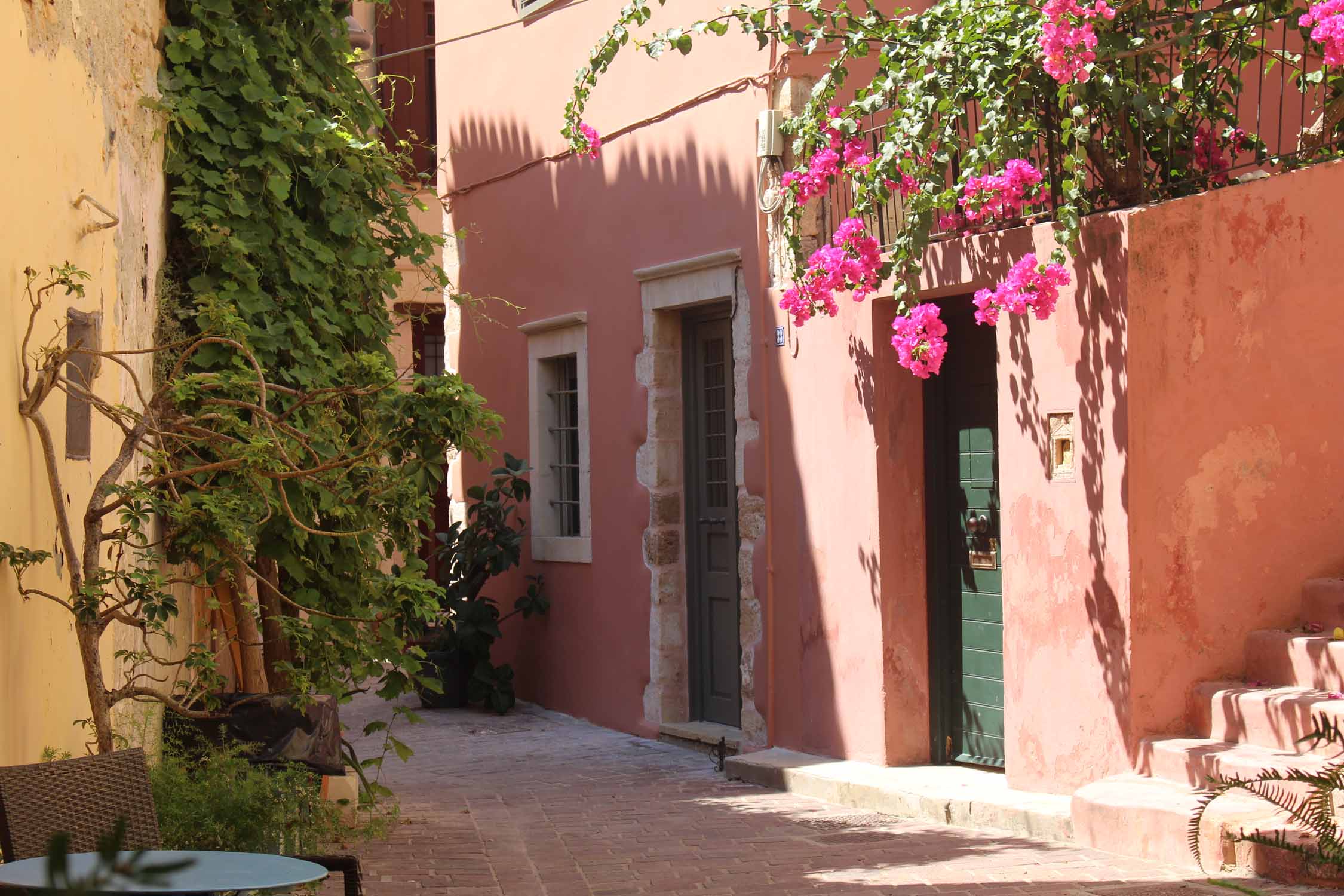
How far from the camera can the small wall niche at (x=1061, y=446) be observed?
23.0ft

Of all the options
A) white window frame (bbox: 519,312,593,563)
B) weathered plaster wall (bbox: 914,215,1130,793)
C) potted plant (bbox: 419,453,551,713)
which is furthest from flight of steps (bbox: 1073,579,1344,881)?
potted plant (bbox: 419,453,551,713)

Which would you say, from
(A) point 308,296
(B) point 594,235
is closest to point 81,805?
(A) point 308,296

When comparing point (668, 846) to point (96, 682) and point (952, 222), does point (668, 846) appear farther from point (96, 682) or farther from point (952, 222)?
point (952, 222)

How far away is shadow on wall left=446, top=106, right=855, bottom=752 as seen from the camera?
933cm

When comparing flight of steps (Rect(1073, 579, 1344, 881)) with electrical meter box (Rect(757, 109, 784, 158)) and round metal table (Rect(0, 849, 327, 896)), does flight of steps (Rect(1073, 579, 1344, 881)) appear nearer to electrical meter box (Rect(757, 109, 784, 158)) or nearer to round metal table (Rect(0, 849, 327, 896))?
round metal table (Rect(0, 849, 327, 896))

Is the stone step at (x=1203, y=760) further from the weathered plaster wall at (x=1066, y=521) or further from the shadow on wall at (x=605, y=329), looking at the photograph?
the shadow on wall at (x=605, y=329)

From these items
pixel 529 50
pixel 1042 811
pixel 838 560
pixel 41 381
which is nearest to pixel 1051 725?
pixel 1042 811

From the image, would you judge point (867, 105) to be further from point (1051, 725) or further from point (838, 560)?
point (1051, 725)

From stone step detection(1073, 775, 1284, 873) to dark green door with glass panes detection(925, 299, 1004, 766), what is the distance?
4.71 ft

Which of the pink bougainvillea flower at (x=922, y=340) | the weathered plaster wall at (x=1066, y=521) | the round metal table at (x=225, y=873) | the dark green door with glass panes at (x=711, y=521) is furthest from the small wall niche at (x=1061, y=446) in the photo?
the round metal table at (x=225, y=873)

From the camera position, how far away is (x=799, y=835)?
23.6ft

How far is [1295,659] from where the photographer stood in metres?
6.55

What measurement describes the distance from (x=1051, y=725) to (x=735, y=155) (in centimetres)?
415

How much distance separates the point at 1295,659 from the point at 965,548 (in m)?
2.00
